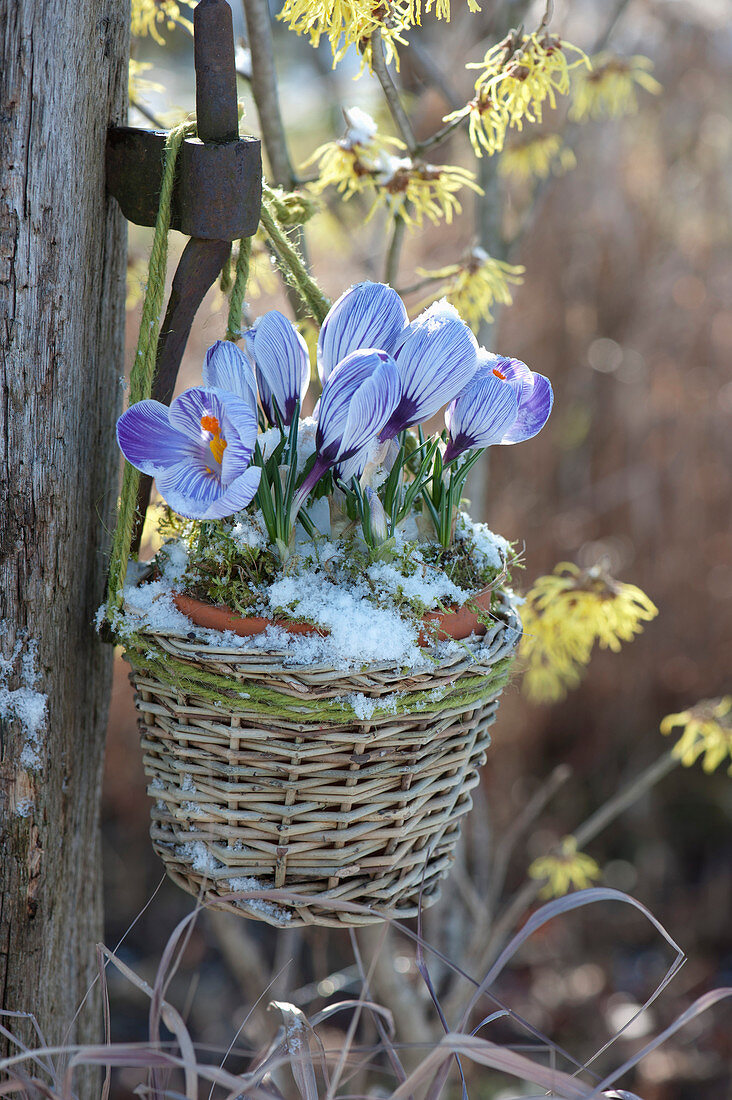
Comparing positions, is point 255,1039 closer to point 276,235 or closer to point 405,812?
point 405,812

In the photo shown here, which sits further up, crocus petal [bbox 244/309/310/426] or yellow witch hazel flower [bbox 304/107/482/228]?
yellow witch hazel flower [bbox 304/107/482/228]

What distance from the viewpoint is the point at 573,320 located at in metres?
2.26

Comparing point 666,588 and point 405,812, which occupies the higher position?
point 405,812

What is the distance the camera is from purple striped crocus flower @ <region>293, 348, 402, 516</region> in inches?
20.3

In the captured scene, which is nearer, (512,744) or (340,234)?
(340,234)

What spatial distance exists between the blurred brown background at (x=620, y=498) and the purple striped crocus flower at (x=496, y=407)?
4.83 feet

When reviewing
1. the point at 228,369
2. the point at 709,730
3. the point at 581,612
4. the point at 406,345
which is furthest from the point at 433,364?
the point at 709,730

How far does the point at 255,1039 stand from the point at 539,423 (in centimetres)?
106

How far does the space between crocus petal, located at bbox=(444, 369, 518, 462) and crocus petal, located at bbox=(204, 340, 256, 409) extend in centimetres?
14

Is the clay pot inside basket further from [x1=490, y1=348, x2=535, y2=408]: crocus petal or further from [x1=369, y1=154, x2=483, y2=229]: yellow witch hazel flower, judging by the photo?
[x1=369, y1=154, x2=483, y2=229]: yellow witch hazel flower

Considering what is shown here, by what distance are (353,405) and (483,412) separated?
11 centimetres

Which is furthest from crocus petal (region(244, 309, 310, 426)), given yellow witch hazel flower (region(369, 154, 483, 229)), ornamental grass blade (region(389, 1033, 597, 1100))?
ornamental grass blade (region(389, 1033, 597, 1100))

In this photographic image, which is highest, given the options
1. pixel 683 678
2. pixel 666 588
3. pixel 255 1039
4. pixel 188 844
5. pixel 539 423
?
pixel 539 423

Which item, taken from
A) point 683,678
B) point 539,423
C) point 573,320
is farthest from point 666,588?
point 539,423
